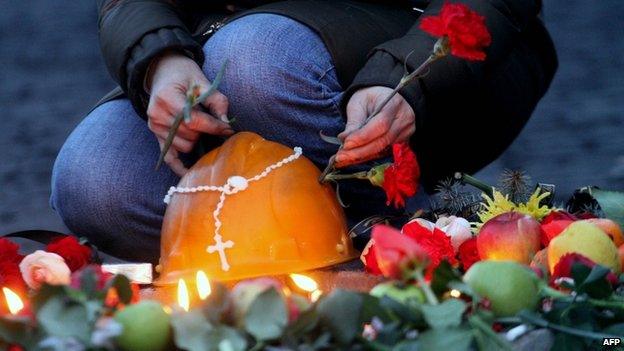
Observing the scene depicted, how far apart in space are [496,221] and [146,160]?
0.62 meters

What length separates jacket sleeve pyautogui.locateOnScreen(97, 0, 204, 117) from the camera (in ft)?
5.24

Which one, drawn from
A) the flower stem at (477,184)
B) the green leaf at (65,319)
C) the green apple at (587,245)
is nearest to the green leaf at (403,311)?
the green leaf at (65,319)

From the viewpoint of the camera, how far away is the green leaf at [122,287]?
95 centimetres

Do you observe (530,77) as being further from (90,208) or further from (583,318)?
(583,318)

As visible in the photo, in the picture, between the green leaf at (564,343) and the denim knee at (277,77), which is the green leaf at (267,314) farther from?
the denim knee at (277,77)

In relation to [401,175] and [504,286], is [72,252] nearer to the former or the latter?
[401,175]

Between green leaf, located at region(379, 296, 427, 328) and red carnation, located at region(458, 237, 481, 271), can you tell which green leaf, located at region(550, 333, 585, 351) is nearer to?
green leaf, located at region(379, 296, 427, 328)

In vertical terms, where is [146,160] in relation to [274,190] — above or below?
below

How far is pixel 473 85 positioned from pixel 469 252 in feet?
1.03

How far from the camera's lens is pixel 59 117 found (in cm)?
420

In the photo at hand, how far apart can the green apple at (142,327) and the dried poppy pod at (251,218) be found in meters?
0.46

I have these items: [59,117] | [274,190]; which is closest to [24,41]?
[59,117]

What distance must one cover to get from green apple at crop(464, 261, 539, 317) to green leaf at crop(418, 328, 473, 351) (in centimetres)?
12

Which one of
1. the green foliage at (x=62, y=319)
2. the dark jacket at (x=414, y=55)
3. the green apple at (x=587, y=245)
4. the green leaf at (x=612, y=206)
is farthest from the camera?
the dark jacket at (x=414, y=55)
